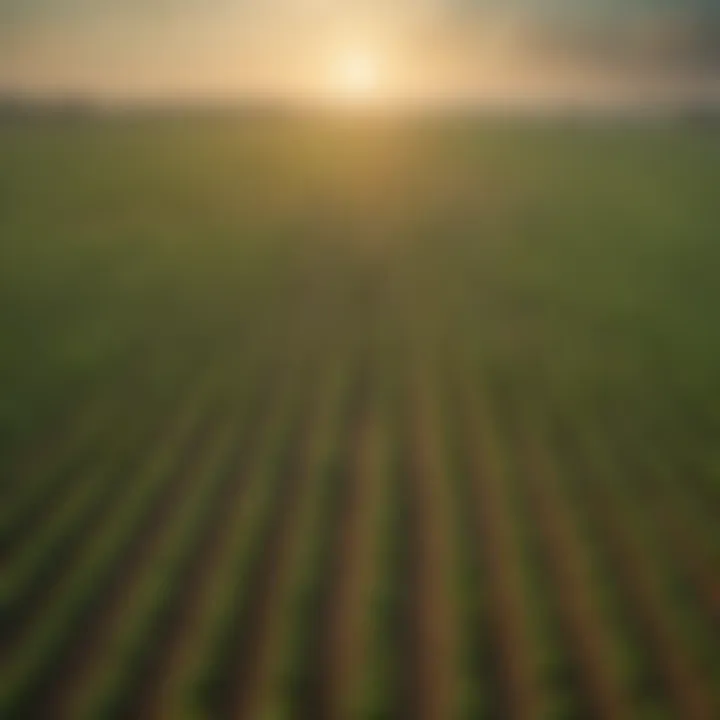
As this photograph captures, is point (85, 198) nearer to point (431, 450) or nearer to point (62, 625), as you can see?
point (431, 450)

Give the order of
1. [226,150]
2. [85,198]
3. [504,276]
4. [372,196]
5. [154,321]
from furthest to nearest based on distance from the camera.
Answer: [226,150] → [372,196] → [85,198] → [504,276] → [154,321]

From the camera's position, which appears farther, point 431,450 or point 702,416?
point 702,416

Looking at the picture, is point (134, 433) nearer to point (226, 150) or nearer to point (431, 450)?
point (431, 450)

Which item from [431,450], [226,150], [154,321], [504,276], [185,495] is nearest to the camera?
[185,495]

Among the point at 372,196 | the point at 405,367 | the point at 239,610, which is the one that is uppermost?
the point at 372,196

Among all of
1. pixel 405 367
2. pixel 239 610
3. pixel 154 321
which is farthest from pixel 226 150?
pixel 239 610

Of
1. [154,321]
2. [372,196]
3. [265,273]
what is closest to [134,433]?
[154,321]

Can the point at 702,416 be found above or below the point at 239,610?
above
